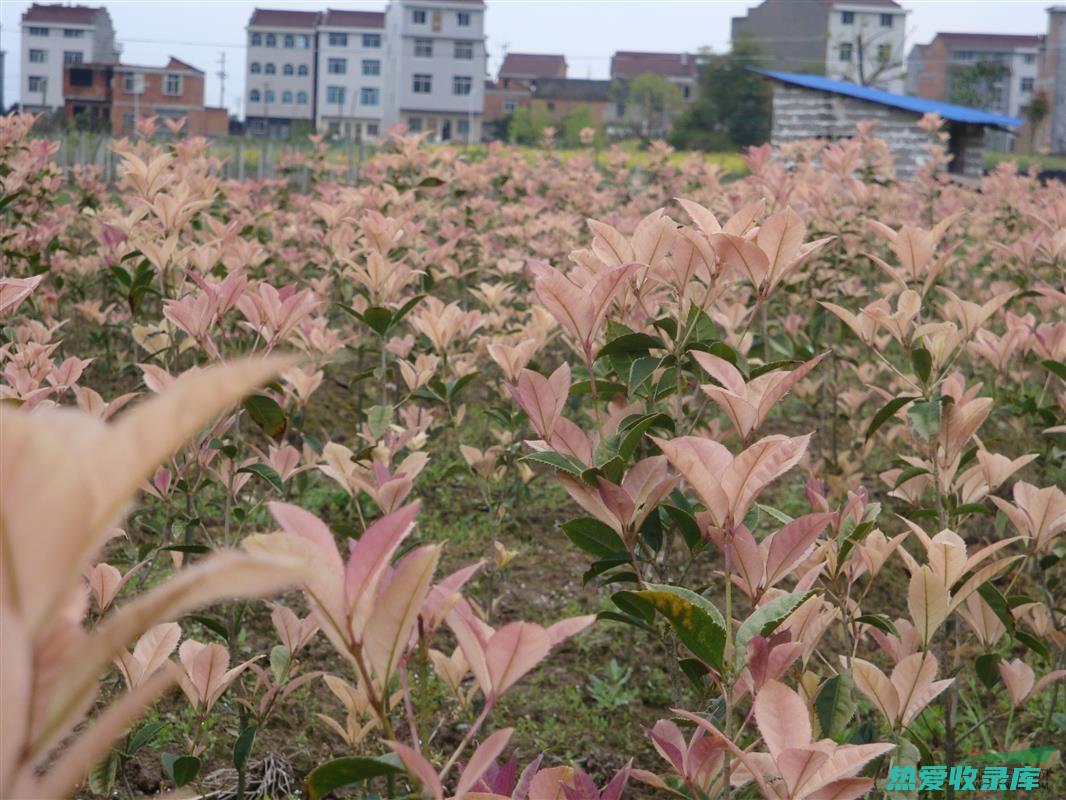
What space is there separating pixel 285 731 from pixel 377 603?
196 centimetres

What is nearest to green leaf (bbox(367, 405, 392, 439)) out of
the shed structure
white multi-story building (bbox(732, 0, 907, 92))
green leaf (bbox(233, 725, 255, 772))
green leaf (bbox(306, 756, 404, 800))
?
green leaf (bbox(233, 725, 255, 772))

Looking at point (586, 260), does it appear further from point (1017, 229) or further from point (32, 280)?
point (1017, 229)

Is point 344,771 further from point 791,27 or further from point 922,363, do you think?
point 791,27

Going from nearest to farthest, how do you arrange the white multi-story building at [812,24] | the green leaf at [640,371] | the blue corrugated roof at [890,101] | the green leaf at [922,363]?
1. the green leaf at [640,371]
2. the green leaf at [922,363]
3. the blue corrugated roof at [890,101]
4. the white multi-story building at [812,24]

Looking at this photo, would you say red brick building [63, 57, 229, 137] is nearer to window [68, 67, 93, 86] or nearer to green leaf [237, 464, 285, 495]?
window [68, 67, 93, 86]

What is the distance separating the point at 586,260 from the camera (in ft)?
5.94

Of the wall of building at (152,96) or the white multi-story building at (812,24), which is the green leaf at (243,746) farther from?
the white multi-story building at (812,24)

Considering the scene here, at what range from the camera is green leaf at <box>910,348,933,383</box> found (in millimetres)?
2059

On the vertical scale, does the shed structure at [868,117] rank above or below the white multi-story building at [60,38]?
below

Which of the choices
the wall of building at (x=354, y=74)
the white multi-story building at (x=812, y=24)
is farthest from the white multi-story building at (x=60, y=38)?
the white multi-story building at (x=812, y=24)

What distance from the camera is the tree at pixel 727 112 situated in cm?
4059

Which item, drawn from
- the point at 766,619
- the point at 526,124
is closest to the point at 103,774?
the point at 766,619

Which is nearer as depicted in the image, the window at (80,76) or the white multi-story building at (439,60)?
the window at (80,76)

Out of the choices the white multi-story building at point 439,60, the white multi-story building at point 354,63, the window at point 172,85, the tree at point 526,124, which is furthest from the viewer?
the white multi-story building at point 354,63
